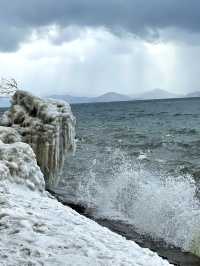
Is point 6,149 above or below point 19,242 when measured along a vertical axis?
above

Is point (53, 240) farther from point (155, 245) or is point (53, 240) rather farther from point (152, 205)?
point (152, 205)

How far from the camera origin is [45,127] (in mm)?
15984

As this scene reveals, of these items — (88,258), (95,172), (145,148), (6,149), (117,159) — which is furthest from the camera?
(145,148)

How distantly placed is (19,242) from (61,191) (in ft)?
42.0

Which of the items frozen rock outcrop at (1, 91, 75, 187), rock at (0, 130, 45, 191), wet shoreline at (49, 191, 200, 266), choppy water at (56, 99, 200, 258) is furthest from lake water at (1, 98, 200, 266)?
rock at (0, 130, 45, 191)

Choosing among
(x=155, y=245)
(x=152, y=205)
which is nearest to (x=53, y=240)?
(x=155, y=245)

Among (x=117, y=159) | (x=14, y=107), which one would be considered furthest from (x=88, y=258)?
(x=117, y=159)

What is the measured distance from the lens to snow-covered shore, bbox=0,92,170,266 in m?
7.24

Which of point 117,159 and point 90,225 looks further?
point 117,159

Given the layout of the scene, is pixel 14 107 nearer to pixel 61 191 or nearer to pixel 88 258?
pixel 61 191

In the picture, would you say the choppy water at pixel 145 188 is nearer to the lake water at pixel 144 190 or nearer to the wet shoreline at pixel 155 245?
the lake water at pixel 144 190

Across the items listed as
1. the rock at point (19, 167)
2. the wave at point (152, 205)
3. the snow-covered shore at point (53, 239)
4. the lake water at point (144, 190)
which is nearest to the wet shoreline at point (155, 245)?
the lake water at point (144, 190)

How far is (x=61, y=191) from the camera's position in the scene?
2039cm

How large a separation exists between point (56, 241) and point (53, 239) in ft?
0.26
